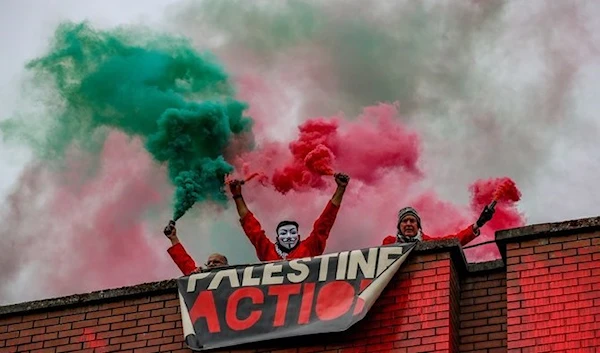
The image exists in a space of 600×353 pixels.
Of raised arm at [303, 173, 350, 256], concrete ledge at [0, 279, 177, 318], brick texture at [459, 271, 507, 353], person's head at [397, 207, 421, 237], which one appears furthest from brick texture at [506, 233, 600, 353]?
concrete ledge at [0, 279, 177, 318]

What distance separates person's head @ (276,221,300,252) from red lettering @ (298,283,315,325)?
239 centimetres

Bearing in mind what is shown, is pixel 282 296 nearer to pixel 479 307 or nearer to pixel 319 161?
pixel 479 307

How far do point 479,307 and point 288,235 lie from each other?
12.0ft

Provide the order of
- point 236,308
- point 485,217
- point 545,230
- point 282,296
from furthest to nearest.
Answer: point 485,217 → point 236,308 → point 282,296 → point 545,230

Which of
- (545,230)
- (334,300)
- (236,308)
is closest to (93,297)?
(236,308)

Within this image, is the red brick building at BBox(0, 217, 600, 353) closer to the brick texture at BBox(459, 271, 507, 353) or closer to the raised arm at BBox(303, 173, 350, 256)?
the brick texture at BBox(459, 271, 507, 353)

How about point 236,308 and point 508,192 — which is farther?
point 508,192

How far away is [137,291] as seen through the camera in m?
17.7

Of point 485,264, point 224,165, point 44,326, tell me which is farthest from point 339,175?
point 224,165

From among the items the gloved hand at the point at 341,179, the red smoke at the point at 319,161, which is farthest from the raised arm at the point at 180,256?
Result: the red smoke at the point at 319,161

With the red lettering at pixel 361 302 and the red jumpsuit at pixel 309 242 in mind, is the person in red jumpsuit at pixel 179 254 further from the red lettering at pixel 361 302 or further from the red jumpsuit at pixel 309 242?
the red lettering at pixel 361 302

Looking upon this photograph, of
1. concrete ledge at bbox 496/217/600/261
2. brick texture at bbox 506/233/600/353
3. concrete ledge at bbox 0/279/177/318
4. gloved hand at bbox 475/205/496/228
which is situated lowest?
brick texture at bbox 506/233/600/353

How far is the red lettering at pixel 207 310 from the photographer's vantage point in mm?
17109

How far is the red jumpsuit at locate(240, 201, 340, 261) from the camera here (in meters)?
18.5
